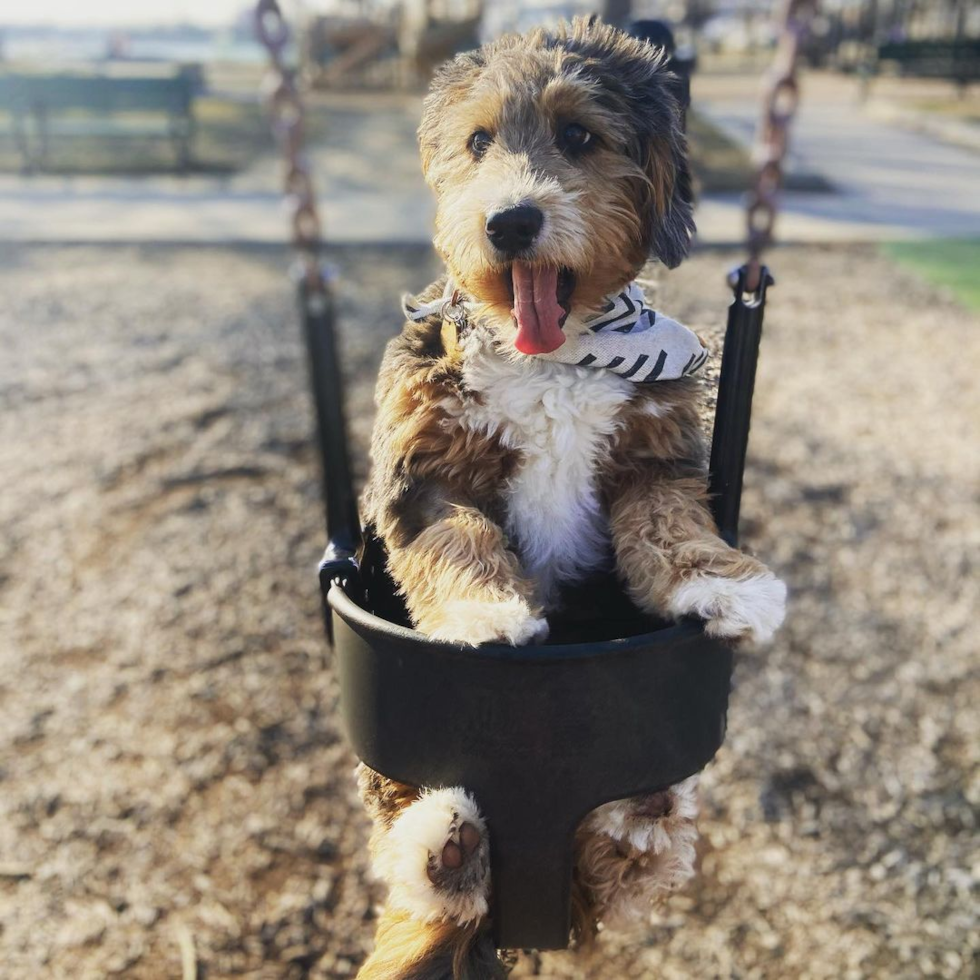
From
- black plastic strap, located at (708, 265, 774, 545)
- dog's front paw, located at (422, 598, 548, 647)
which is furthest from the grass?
dog's front paw, located at (422, 598, 548, 647)

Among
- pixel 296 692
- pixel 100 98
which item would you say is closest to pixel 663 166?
pixel 296 692

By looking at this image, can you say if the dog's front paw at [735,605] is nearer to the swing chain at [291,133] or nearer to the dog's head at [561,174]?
the dog's head at [561,174]

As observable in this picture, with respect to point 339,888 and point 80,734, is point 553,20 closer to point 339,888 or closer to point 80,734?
point 339,888

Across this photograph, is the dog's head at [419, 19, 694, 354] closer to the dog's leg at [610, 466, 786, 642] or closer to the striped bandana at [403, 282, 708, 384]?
the striped bandana at [403, 282, 708, 384]

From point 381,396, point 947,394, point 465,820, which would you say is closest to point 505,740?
point 465,820

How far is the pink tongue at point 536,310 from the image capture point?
60.2 inches

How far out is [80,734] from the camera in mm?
3613

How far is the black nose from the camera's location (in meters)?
1.50

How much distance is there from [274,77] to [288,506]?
3514 millimetres

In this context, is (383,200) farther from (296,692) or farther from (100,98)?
(296,692)

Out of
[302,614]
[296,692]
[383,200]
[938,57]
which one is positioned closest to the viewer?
[296,692]

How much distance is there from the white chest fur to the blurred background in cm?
32

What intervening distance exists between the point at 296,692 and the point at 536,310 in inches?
102

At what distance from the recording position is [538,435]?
1710 millimetres
